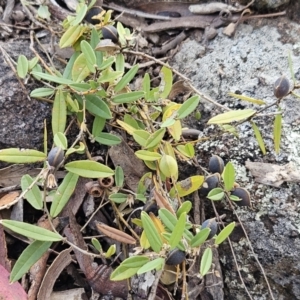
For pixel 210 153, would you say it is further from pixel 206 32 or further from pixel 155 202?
pixel 206 32

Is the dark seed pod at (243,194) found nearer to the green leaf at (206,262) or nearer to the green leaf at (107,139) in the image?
the green leaf at (206,262)

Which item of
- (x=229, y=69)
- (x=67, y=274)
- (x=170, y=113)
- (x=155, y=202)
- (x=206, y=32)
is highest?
(x=206, y=32)

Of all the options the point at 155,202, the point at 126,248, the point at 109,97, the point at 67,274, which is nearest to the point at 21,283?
the point at 67,274

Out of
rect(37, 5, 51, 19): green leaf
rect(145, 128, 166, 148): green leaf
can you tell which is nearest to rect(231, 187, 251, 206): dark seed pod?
rect(145, 128, 166, 148): green leaf

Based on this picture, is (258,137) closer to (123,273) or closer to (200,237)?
(200,237)

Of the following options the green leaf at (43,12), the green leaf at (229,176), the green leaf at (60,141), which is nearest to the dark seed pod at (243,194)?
the green leaf at (229,176)
